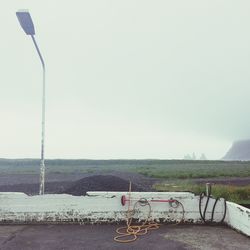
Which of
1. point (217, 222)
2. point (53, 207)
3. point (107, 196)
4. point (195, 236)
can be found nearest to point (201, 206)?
point (217, 222)

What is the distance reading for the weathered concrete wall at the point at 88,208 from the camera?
952 cm

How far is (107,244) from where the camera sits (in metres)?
7.38

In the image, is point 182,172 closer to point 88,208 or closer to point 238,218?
point 88,208

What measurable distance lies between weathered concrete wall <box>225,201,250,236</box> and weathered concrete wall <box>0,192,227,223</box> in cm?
75

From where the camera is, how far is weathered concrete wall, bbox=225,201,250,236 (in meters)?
7.92

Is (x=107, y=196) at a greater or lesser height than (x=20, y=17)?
lesser

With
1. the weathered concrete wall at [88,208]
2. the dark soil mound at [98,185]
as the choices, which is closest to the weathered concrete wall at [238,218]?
the weathered concrete wall at [88,208]

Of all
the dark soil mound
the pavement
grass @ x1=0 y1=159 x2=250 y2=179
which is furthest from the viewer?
grass @ x1=0 y1=159 x2=250 y2=179

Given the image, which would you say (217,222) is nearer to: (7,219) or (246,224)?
(246,224)

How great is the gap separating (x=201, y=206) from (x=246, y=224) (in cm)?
161

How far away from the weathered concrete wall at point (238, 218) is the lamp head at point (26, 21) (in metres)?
6.66

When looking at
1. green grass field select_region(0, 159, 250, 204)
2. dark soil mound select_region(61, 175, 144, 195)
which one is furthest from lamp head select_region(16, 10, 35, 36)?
green grass field select_region(0, 159, 250, 204)

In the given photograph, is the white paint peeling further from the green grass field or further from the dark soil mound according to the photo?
the dark soil mound

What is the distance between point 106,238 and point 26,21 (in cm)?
587
